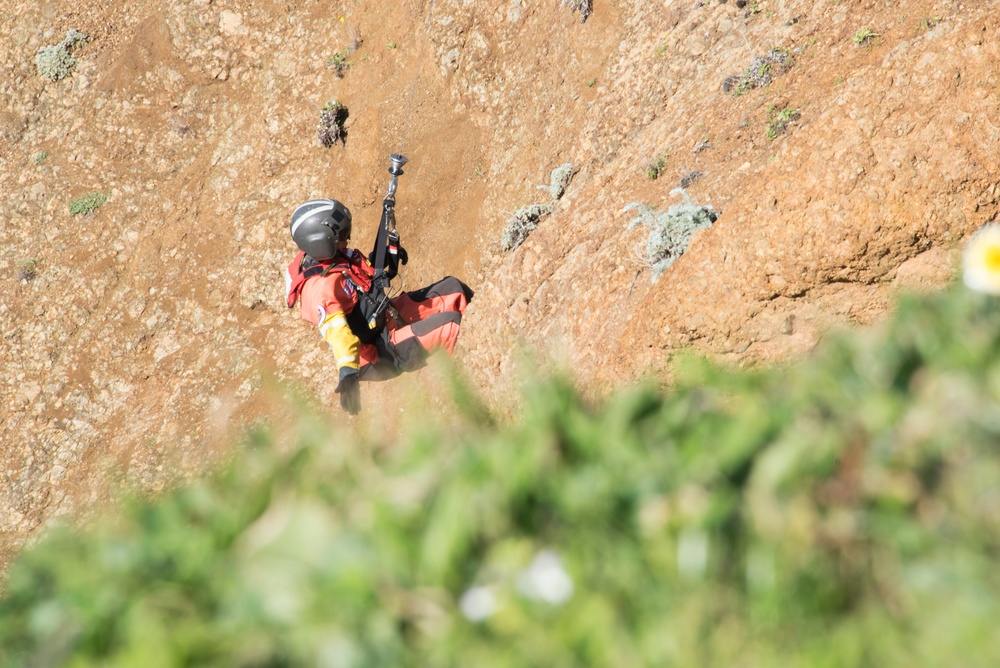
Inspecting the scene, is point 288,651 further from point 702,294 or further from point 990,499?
point 702,294

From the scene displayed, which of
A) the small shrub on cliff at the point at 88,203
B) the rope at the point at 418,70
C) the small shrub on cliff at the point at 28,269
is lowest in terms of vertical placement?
the rope at the point at 418,70

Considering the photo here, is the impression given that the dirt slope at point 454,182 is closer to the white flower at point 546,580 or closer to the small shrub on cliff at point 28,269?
the small shrub on cliff at point 28,269

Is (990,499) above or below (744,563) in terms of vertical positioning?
below

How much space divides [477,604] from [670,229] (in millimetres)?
5488

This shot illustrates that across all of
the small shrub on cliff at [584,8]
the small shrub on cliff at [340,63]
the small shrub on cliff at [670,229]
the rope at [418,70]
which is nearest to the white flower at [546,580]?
the small shrub on cliff at [670,229]

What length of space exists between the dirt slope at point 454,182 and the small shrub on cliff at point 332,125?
286mm

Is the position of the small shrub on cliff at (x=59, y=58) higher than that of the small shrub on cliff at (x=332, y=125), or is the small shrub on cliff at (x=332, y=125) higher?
the small shrub on cliff at (x=59, y=58)

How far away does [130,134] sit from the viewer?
15961mm

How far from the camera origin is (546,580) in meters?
1.58

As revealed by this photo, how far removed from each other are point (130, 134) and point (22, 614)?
16166 mm

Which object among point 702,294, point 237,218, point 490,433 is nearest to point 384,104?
point 237,218

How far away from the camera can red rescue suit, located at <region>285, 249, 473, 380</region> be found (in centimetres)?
821

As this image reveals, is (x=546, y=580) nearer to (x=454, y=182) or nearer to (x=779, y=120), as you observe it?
(x=779, y=120)

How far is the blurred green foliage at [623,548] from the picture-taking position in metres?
1.49
